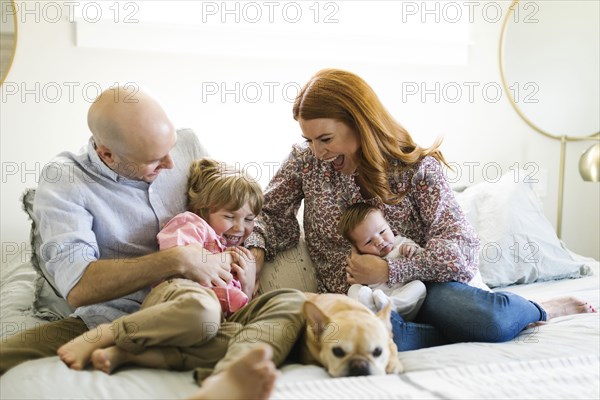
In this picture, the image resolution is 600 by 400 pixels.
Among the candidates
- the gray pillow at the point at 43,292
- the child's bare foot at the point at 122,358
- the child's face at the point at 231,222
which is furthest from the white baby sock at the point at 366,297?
the gray pillow at the point at 43,292

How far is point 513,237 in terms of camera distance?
94.2 inches

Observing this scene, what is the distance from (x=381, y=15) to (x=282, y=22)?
446mm

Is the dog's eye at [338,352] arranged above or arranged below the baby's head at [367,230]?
below

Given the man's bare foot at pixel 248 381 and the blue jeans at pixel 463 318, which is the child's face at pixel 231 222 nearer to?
the blue jeans at pixel 463 318

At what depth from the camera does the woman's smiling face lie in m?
1.80

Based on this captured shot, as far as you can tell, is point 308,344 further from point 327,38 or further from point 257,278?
point 327,38

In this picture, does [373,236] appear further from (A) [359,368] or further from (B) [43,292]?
(B) [43,292]

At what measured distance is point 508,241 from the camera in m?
2.38

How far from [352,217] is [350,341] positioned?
0.57 metres

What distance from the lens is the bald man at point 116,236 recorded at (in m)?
1.47

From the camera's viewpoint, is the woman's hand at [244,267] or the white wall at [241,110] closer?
the woman's hand at [244,267]

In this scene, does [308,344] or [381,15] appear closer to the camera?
[308,344]

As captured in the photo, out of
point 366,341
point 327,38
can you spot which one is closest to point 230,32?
point 327,38

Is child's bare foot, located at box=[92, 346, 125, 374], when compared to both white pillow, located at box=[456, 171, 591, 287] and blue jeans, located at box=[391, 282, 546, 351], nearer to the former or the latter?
blue jeans, located at box=[391, 282, 546, 351]
